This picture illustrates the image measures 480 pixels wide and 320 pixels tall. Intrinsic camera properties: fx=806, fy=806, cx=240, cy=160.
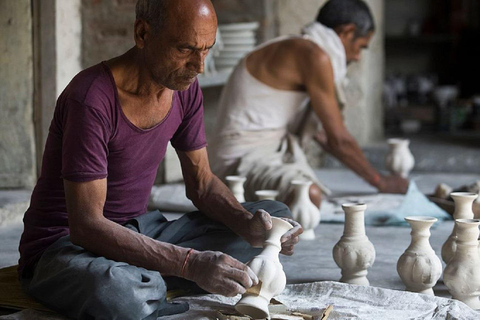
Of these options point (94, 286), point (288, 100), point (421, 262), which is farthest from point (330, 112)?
point (94, 286)

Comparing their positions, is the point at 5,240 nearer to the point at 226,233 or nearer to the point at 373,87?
the point at 226,233

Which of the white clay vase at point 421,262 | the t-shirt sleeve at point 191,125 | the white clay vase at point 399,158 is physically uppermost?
the t-shirt sleeve at point 191,125

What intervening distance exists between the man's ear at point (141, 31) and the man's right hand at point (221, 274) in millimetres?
776

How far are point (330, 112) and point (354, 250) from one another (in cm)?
169

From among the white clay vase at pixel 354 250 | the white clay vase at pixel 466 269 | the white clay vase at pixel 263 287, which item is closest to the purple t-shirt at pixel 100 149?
the white clay vase at pixel 263 287

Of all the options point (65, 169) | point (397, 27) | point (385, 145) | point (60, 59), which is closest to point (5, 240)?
point (60, 59)

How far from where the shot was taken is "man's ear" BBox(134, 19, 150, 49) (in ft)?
9.10

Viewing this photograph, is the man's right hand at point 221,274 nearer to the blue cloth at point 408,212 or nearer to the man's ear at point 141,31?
the man's ear at point 141,31

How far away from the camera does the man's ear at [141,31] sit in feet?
9.10

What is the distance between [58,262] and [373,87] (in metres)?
5.97

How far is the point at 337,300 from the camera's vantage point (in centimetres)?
311

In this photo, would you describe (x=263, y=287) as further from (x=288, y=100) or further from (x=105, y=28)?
(x=105, y=28)

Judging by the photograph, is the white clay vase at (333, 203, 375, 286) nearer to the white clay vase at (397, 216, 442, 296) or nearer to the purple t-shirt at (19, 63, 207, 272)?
the white clay vase at (397, 216, 442, 296)

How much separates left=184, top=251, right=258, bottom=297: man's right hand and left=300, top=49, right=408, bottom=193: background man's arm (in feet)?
7.87
